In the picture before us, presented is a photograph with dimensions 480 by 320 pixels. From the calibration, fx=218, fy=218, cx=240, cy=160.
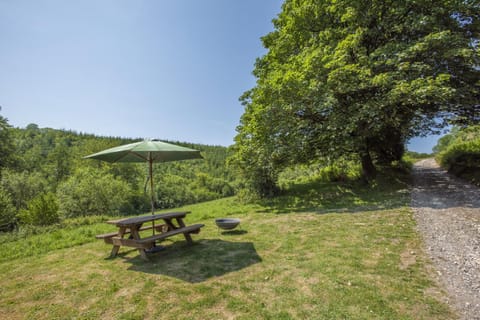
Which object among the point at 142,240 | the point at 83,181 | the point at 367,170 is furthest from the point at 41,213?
A: the point at 367,170

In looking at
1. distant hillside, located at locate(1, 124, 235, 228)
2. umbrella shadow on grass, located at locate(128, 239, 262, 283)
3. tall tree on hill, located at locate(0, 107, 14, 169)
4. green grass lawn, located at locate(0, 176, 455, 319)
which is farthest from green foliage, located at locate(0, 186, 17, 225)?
umbrella shadow on grass, located at locate(128, 239, 262, 283)

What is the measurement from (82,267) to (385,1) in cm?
1425

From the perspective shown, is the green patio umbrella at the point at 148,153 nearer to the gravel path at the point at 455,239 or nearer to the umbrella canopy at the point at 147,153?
the umbrella canopy at the point at 147,153

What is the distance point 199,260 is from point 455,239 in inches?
215

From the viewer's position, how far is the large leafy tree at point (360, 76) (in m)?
8.41

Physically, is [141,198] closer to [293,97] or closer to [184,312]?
[293,97]

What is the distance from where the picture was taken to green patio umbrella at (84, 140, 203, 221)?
4617mm

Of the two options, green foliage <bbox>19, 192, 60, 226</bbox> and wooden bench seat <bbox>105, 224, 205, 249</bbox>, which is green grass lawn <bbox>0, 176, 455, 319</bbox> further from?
green foliage <bbox>19, 192, 60, 226</bbox>

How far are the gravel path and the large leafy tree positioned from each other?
366 cm

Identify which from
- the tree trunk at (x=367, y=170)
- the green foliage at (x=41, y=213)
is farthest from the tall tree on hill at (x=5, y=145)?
the tree trunk at (x=367, y=170)

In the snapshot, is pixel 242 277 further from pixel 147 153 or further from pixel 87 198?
pixel 87 198

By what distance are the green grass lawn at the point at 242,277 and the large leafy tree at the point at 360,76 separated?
4664 mm

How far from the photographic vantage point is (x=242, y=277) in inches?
141

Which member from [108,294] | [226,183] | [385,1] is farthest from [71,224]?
[226,183]
